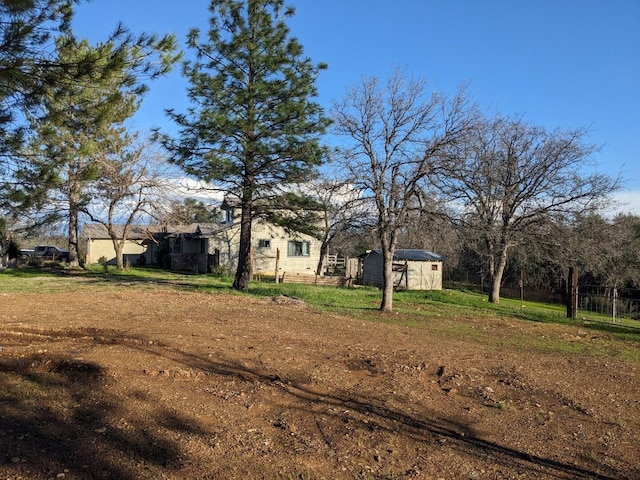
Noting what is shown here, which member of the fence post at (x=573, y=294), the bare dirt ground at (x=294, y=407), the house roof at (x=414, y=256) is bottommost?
the bare dirt ground at (x=294, y=407)

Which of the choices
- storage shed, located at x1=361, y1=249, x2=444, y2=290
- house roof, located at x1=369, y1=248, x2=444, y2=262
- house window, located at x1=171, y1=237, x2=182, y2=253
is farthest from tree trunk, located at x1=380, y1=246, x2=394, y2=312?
house window, located at x1=171, y1=237, x2=182, y2=253

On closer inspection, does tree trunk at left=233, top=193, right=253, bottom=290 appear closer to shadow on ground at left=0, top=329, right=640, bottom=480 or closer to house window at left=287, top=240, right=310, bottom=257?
house window at left=287, top=240, right=310, bottom=257

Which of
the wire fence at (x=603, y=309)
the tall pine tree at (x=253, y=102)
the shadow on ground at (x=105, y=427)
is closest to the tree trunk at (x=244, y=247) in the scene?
the tall pine tree at (x=253, y=102)

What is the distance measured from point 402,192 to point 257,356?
30.3 feet

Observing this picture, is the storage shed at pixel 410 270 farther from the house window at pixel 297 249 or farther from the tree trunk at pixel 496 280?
the tree trunk at pixel 496 280

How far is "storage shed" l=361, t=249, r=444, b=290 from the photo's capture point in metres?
32.0

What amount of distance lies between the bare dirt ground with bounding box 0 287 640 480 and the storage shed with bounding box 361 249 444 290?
874 inches

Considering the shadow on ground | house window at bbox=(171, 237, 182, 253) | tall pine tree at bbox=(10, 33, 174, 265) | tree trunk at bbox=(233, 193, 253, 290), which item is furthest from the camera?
house window at bbox=(171, 237, 182, 253)

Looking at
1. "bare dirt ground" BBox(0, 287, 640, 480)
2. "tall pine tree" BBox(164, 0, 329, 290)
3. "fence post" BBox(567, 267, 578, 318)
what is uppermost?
"tall pine tree" BBox(164, 0, 329, 290)

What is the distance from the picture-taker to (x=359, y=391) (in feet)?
19.9

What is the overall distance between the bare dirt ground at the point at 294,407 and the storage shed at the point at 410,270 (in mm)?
22189

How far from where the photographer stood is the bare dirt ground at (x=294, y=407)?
159 inches

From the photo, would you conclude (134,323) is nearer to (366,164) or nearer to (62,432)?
(62,432)

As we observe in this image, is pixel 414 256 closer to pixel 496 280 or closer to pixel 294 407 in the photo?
pixel 496 280
